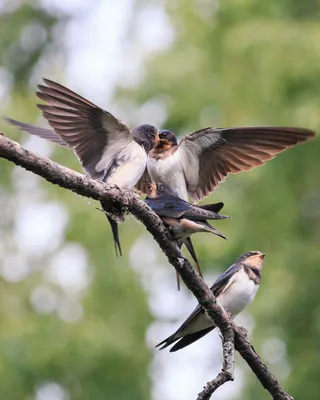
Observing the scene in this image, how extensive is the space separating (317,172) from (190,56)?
1498 mm

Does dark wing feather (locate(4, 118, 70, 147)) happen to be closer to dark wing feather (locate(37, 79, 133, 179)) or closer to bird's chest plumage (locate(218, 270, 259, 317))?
dark wing feather (locate(37, 79, 133, 179))

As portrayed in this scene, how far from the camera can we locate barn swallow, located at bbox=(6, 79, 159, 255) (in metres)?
3.59

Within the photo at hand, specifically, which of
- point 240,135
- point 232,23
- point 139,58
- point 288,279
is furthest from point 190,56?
point 240,135

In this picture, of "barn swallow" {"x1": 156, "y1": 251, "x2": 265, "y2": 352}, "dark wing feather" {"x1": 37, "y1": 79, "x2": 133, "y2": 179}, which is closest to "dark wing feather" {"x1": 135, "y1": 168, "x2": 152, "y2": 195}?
"dark wing feather" {"x1": 37, "y1": 79, "x2": 133, "y2": 179}

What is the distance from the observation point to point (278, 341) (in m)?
6.66

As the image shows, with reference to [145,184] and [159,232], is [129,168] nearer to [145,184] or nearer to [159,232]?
[145,184]

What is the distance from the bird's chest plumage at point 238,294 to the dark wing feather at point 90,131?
0.80 m

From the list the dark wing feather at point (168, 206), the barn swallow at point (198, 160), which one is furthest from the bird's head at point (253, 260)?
the dark wing feather at point (168, 206)

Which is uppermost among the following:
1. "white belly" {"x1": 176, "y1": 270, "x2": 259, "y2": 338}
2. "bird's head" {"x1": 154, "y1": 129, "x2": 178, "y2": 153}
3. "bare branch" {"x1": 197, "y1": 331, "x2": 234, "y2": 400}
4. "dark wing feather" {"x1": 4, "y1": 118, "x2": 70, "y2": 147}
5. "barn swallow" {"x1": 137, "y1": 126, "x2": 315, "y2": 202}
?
"dark wing feather" {"x1": 4, "y1": 118, "x2": 70, "y2": 147}

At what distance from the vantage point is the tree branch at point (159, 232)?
8.39 feet

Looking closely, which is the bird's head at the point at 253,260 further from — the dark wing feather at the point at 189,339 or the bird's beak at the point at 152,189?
the dark wing feather at the point at 189,339

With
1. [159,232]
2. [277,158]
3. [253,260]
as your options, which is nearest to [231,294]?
[253,260]

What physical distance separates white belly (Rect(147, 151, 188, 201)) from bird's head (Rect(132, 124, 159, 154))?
17 cm

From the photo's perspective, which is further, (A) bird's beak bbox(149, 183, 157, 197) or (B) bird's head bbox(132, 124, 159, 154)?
(B) bird's head bbox(132, 124, 159, 154)
